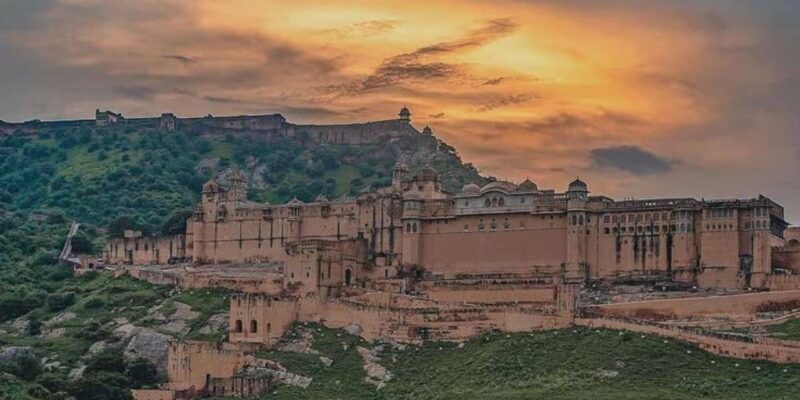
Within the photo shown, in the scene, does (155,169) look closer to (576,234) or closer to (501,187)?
(501,187)

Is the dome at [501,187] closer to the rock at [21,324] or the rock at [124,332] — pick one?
the rock at [124,332]

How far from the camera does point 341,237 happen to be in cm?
9512

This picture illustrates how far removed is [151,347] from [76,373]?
15.2 ft

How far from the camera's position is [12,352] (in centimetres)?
8600

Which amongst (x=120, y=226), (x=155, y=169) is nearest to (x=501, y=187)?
(x=120, y=226)

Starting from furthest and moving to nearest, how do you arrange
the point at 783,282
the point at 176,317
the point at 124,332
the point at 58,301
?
the point at 58,301, the point at 176,317, the point at 124,332, the point at 783,282

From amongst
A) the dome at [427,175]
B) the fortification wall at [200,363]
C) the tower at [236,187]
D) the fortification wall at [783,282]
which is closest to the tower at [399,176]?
the dome at [427,175]

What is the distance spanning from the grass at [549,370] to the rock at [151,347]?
8.55m

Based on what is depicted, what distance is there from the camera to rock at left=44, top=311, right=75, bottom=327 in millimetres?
92875

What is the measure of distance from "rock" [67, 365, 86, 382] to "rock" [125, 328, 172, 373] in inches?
102

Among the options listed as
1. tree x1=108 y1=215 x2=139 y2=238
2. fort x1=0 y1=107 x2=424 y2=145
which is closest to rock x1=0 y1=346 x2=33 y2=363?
tree x1=108 y1=215 x2=139 y2=238

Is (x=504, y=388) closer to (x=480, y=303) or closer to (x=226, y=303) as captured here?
(x=480, y=303)

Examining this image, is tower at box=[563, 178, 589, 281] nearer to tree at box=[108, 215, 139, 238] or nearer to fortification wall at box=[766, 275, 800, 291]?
fortification wall at box=[766, 275, 800, 291]

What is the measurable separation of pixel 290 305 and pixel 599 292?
1634 cm
